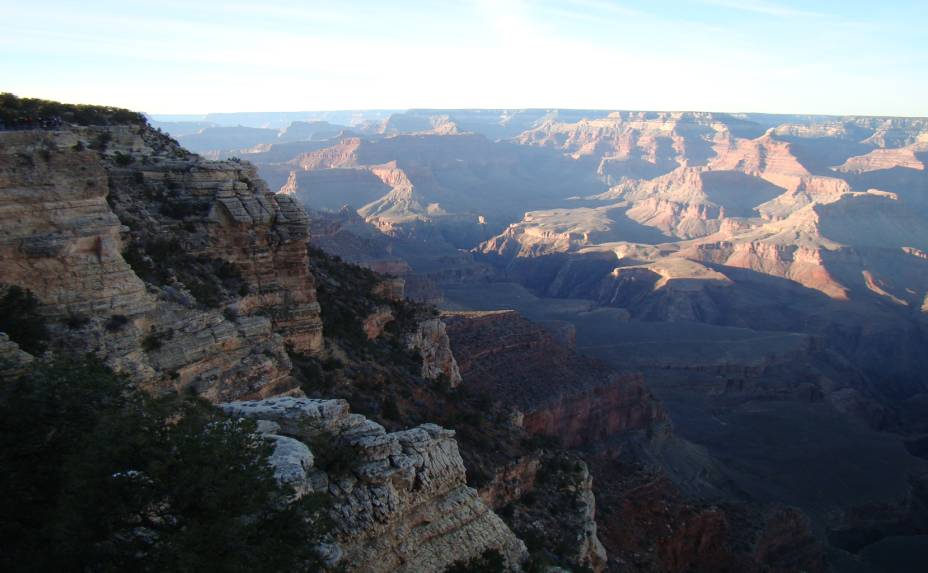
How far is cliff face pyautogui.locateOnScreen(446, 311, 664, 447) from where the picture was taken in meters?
45.3

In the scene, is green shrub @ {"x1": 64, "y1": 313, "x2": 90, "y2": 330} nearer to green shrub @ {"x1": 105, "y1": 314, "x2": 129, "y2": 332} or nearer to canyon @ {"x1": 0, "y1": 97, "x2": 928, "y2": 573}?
canyon @ {"x1": 0, "y1": 97, "x2": 928, "y2": 573}

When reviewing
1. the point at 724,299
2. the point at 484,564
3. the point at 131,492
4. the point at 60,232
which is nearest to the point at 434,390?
the point at 484,564

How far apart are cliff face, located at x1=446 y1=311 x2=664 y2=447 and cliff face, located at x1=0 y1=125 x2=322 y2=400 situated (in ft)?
78.4

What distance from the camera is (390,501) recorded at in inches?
464

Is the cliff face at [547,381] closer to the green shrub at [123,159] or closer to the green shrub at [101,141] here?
the green shrub at [123,159]

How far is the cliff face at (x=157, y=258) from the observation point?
1395cm

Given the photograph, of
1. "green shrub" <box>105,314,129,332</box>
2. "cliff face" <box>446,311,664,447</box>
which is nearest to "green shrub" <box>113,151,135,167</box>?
"green shrub" <box>105,314,129,332</box>

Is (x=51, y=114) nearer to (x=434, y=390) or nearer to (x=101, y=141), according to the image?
(x=101, y=141)

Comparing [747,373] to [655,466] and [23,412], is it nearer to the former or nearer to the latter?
[655,466]

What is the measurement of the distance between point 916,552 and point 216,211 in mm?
46194

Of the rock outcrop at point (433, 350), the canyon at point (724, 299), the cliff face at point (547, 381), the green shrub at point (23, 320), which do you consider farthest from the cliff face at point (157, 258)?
the canyon at point (724, 299)

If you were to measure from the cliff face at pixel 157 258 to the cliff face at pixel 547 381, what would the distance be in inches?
940

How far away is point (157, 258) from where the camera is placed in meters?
18.1

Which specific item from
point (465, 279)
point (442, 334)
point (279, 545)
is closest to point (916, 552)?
point (442, 334)
